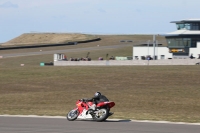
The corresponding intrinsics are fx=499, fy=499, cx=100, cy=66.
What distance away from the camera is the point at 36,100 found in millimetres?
34688

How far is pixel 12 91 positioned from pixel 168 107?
16.9 meters

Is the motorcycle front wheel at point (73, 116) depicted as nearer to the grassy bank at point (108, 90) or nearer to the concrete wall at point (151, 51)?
the grassy bank at point (108, 90)

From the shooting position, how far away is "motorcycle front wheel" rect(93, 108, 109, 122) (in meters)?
18.9

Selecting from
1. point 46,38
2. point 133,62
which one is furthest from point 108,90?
point 46,38

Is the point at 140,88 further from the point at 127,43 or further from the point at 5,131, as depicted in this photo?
the point at 127,43

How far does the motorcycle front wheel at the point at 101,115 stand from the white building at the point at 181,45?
67.8 meters

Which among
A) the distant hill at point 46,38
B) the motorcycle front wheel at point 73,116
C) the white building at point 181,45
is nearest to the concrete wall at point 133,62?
the white building at point 181,45

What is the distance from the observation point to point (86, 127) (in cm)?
1714

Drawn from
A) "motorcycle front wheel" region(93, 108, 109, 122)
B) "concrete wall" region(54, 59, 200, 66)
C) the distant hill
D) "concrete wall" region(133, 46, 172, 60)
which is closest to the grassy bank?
"motorcycle front wheel" region(93, 108, 109, 122)

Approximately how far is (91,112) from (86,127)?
7.46 ft

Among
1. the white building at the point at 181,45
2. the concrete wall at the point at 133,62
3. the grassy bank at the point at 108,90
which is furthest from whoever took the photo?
the white building at the point at 181,45

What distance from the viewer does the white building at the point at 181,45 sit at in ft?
289

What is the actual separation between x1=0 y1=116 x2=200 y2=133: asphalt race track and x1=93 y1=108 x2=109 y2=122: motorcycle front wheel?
0.22 meters

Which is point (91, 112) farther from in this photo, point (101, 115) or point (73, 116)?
point (73, 116)
